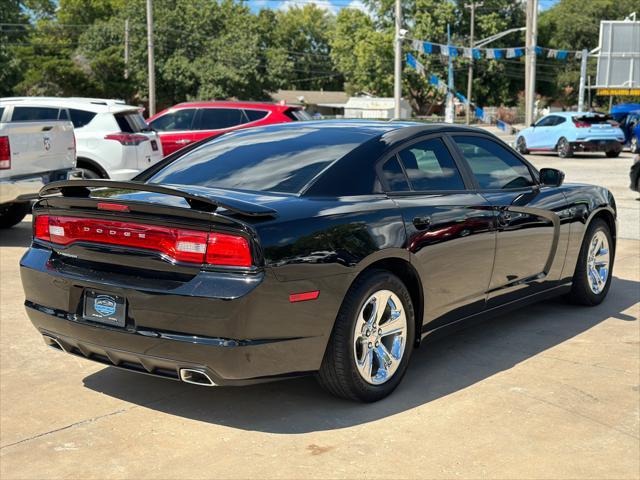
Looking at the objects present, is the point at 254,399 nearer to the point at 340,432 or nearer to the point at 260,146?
the point at 340,432

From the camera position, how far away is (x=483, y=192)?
552 centimetres

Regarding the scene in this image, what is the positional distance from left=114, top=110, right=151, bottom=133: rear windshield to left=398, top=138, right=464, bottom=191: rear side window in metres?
8.04

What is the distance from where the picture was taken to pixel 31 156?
9844 mm

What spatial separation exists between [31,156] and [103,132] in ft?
8.46

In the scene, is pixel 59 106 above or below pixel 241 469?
above

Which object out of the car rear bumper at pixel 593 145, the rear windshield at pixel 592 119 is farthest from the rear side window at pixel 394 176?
the rear windshield at pixel 592 119

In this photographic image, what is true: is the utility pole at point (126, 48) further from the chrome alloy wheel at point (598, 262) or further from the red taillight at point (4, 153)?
the chrome alloy wheel at point (598, 262)

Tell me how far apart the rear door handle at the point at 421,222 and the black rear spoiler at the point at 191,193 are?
102cm

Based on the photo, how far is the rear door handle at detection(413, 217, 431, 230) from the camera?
4809 millimetres

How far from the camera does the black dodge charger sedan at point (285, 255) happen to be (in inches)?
156

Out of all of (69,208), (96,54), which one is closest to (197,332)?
(69,208)

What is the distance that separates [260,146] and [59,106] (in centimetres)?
850

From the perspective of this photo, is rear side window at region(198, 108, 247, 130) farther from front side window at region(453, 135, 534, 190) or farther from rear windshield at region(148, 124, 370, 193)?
rear windshield at region(148, 124, 370, 193)

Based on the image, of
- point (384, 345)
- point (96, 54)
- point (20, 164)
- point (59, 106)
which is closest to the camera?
point (384, 345)
